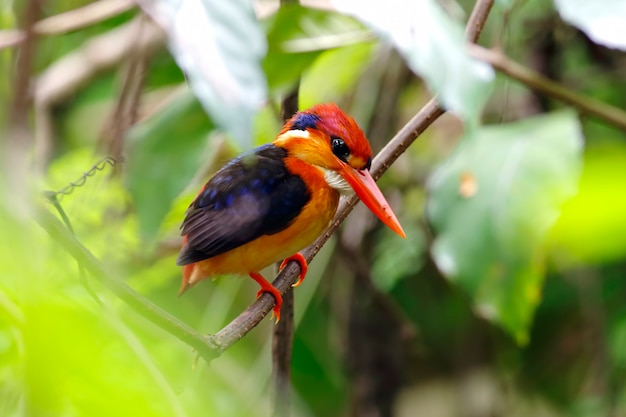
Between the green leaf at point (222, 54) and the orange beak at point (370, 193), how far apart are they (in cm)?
72

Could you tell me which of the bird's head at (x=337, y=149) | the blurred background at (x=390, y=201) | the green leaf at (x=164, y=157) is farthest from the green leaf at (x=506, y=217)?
the green leaf at (x=164, y=157)

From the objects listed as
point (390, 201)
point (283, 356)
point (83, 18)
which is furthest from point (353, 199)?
point (83, 18)

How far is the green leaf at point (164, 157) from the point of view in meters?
2.10

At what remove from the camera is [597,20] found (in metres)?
1.54

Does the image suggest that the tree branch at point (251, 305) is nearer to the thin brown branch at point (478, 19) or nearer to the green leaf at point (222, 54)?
the thin brown branch at point (478, 19)

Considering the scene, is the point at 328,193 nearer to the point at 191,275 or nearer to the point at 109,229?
the point at 191,275

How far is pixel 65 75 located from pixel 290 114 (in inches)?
68.3

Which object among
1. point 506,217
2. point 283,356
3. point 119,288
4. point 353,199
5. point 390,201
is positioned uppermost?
point 119,288

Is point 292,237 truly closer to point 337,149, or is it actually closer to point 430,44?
point 337,149

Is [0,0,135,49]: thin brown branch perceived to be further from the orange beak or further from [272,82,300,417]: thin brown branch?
[272,82,300,417]: thin brown branch

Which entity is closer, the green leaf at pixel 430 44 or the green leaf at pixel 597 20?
the green leaf at pixel 430 44

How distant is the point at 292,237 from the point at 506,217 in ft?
1.78

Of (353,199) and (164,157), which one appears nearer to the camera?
(353,199)

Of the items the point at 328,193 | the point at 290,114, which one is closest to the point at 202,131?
the point at 290,114
